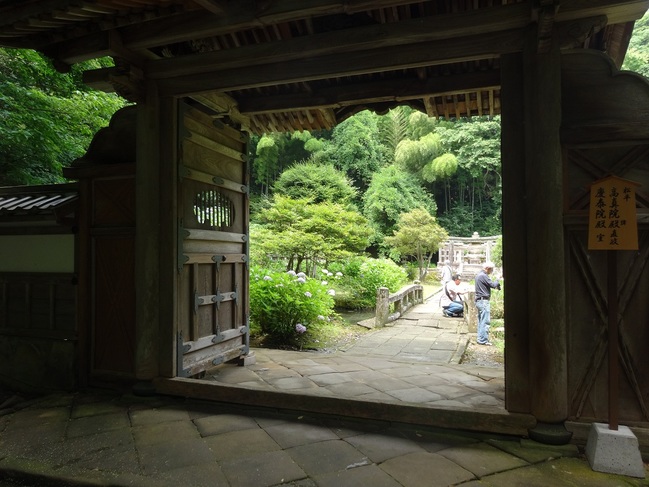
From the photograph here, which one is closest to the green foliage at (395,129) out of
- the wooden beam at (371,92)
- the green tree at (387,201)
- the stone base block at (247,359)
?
the green tree at (387,201)

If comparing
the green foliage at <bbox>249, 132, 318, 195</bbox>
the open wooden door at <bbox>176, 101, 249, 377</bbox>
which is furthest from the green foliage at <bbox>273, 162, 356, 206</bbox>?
the open wooden door at <bbox>176, 101, 249, 377</bbox>

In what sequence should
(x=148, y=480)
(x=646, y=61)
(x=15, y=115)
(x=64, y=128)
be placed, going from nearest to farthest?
(x=148, y=480) < (x=15, y=115) < (x=64, y=128) < (x=646, y=61)

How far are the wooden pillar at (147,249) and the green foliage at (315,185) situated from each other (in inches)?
616

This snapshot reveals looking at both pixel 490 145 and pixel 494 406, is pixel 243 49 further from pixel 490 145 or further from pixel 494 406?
pixel 490 145

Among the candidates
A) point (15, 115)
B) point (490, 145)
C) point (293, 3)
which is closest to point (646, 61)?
point (490, 145)

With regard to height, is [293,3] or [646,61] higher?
[646,61]

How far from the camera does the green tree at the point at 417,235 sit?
21731 mm

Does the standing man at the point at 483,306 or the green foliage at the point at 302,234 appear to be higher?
the green foliage at the point at 302,234

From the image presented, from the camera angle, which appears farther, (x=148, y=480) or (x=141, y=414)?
(x=141, y=414)

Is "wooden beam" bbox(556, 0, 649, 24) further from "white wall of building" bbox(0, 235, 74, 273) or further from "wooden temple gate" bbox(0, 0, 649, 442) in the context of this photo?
"white wall of building" bbox(0, 235, 74, 273)

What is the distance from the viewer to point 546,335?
3102 mm

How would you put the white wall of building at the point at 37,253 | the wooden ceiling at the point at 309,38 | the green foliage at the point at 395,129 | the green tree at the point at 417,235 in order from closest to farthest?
the wooden ceiling at the point at 309,38 < the white wall of building at the point at 37,253 < the green tree at the point at 417,235 < the green foliage at the point at 395,129

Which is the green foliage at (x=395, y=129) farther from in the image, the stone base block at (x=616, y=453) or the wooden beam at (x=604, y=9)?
the stone base block at (x=616, y=453)

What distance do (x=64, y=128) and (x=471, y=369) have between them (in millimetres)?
7886
